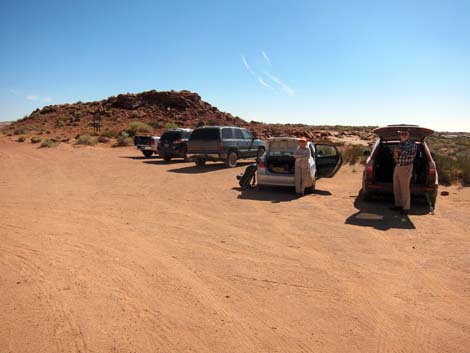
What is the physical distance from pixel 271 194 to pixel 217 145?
21.2 feet

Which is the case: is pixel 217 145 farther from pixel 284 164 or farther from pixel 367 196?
pixel 367 196

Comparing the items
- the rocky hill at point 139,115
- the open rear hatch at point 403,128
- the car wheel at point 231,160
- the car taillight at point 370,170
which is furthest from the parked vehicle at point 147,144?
the rocky hill at point 139,115

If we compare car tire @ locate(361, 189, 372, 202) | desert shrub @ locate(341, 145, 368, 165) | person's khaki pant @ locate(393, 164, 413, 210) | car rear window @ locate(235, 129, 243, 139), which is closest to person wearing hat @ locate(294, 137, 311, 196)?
car tire @ locate(361, 189, 372, 202)

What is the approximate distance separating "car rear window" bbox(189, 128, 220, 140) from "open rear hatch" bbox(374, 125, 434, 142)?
8.72m

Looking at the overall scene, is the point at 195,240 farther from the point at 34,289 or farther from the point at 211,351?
the point at 211,351

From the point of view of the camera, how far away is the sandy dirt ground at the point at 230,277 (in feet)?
11.2

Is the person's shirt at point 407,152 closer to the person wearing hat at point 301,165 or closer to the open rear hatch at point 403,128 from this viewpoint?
the open rear hatch at point 403,128

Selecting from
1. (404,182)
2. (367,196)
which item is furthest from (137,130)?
(404,182)

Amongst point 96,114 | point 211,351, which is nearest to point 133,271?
point 211,351

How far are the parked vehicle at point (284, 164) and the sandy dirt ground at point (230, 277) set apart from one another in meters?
1.74

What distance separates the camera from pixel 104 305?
3928 mm

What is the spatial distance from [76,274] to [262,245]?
2711 millimetres

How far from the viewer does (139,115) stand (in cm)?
5347

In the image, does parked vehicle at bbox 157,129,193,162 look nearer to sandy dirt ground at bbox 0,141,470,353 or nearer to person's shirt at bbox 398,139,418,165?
sandy dirt ground at bbox 0,141,470,353
